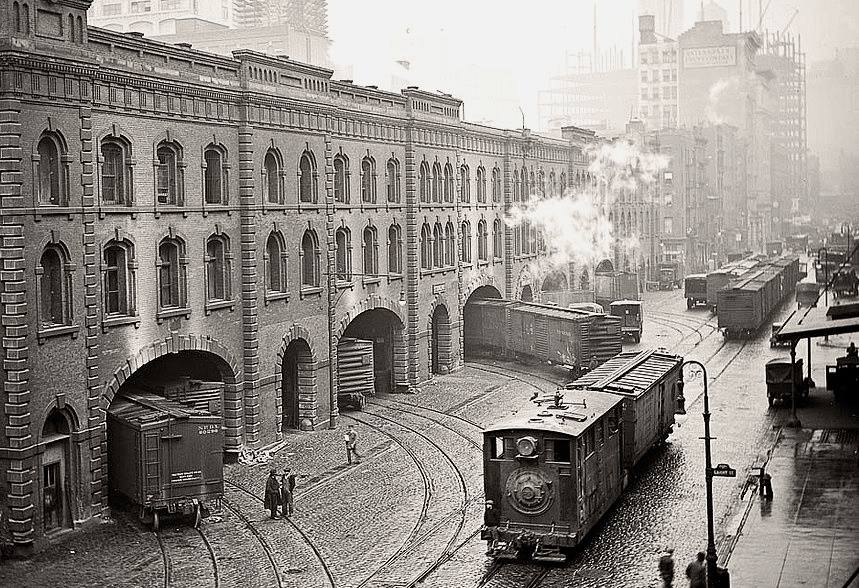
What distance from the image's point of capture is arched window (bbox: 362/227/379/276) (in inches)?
2021

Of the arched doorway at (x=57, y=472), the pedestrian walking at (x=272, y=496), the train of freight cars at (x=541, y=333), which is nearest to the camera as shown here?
the arched doorway at (x=57, y=472)

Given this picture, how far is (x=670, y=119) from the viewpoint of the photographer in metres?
170

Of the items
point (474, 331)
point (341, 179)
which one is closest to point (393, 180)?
point (341, 179)

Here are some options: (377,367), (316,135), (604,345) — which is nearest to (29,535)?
(316,135)

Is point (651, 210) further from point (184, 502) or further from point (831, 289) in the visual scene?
point (184, 502)

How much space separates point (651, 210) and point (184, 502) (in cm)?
8769

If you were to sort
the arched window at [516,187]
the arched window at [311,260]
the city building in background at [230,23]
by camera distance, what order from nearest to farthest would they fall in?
the arched window at [311,260]
the arched window at [516,187]
the city building in background at [230,23]

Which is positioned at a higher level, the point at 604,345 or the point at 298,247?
the point at 298,247

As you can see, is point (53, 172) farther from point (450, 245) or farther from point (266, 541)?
point (450, 245)

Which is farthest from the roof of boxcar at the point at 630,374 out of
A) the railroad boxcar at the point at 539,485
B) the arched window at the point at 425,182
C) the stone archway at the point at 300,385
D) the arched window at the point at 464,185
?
the arched window at the point at 464,185

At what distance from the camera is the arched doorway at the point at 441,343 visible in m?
59.4

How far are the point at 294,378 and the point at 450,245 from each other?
721 inches

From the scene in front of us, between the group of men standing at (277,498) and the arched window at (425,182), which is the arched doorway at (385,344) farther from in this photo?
the group of men standing at (277,498)

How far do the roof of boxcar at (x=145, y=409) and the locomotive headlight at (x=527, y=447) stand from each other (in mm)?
10592
